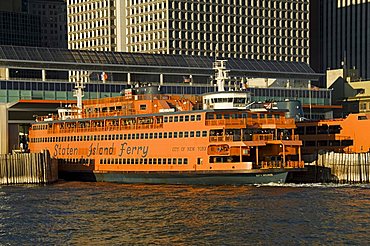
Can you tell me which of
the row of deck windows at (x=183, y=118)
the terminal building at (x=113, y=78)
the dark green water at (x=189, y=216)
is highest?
the terminal building at (x=113, y=78)

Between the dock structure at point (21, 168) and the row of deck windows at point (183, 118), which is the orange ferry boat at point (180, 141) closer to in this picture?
the row of deck windows at point (183, 118)

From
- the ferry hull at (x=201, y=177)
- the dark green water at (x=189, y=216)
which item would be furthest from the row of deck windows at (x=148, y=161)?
the dark green water at (x=189, y=216)

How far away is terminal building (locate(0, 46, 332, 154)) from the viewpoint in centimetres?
13975

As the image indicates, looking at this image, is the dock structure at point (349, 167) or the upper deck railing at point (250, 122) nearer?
the upper deck railing at point (250, 122)

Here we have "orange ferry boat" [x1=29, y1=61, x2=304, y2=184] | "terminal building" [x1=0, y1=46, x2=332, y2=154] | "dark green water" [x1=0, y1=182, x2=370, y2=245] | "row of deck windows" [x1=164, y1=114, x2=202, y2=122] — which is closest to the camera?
"dark green water" [x1=0, y1=182, x2=370, y2=245]

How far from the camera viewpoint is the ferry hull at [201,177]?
308 feet

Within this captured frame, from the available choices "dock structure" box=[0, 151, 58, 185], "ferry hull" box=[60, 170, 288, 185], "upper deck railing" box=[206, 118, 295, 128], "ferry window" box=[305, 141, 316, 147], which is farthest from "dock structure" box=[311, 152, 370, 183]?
"dock structure" box=[0, 151, 58, 185]

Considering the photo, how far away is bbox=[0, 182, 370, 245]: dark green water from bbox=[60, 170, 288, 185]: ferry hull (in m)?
1.34

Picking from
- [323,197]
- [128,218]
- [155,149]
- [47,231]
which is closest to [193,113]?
[155,149]

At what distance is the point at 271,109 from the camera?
9856 cm

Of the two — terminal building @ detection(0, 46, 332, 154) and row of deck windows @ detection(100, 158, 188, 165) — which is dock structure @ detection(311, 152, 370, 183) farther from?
terminal building @ detection(0, 46, 332, 154)

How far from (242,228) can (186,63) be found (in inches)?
4173

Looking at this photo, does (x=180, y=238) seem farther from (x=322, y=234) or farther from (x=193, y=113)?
(x=193, y=113)

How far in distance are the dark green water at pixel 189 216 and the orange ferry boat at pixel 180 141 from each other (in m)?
2.78
